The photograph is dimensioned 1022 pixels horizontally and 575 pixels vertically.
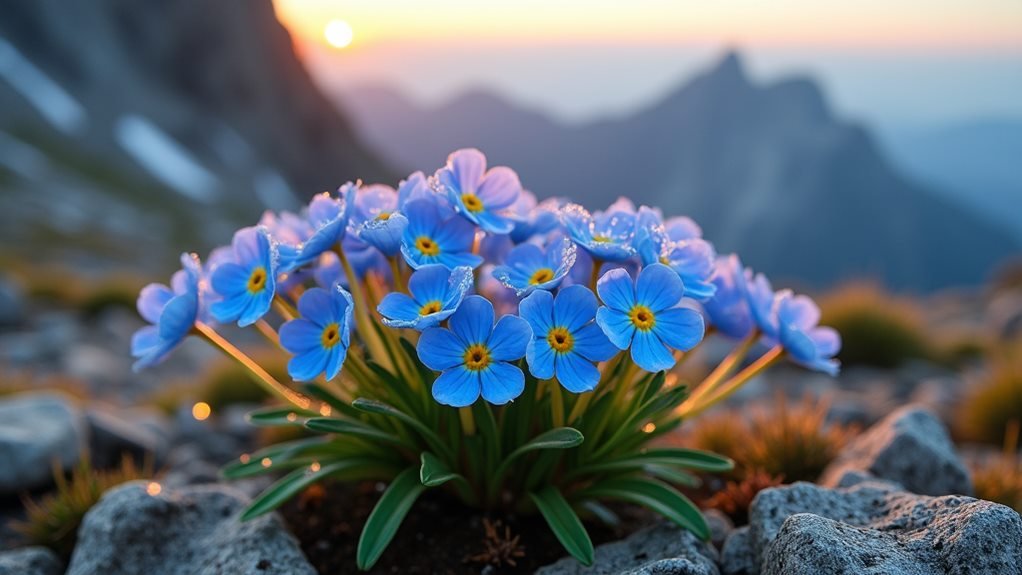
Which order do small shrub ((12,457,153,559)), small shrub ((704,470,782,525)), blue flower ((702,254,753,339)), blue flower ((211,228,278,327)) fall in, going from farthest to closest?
1. small shrub ((12,457,153,559))
2. small shrub ((704,470,782,525))
3. blue flower ((702,254,753,339))
4. blue flower ((211,228,278,327))

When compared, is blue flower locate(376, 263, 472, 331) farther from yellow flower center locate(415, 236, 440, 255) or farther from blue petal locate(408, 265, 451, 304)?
yellow flower center locate(415, 236, 440, 255)

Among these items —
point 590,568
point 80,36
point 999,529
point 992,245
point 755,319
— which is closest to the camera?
point 999,529

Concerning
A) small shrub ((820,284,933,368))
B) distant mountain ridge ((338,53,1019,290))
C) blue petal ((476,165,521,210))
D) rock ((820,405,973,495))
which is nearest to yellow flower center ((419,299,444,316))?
blue petal ((476,165,521,210))

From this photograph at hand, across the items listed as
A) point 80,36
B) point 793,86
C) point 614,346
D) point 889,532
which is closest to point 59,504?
point 614,346

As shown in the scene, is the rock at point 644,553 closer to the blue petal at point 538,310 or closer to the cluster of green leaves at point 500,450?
the cluster of green leaves at point 500,450

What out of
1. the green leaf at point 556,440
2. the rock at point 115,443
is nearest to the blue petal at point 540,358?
the green leaf at point 556,440

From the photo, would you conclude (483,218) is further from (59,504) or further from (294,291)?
(59,504)
